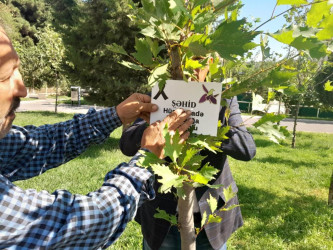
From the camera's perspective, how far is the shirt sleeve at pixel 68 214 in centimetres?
88

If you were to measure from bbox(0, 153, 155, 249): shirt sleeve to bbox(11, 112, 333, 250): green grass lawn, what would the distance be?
1038 millimetres

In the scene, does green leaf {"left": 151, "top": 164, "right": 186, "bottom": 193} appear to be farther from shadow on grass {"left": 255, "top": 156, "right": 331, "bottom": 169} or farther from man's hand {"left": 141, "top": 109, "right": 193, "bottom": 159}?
shadow on grass {"left": 255, "top": 156, "right": 331, "bottom": 169}

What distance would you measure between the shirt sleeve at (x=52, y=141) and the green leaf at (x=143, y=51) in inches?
25.5

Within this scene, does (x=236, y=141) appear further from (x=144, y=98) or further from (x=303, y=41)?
(x=303, y=41)

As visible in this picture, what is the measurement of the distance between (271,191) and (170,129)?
4.83 metres

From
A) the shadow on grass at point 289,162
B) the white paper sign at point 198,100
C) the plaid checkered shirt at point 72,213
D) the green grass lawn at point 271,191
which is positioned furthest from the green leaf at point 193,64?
the shadow on grass at point 289,162

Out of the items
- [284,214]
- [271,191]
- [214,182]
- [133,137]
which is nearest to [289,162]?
[271,191]

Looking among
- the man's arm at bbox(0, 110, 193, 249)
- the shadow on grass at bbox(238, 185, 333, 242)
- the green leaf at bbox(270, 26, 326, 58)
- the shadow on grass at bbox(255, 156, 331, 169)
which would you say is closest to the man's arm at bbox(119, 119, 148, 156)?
the man's arm at bbox(0, 110, 193, 249)

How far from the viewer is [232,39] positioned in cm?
85

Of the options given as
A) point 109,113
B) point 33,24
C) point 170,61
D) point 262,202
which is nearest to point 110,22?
point 262,202

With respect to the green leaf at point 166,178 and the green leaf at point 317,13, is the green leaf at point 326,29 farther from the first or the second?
the green leaf at point 166,178

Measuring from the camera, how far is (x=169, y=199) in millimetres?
1674

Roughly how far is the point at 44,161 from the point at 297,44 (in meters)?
1.41

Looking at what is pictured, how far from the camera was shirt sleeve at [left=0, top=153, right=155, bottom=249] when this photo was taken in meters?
0.88
